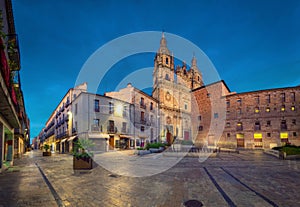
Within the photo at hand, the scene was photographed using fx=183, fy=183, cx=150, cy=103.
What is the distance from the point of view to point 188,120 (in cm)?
5703

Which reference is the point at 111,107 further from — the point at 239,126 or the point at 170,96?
the point at 170,96

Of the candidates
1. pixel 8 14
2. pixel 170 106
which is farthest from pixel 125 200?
pixel 170 106

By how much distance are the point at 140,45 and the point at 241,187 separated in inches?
1007

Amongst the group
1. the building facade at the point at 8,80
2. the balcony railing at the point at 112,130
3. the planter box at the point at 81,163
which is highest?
the building facade at the point at 8,80

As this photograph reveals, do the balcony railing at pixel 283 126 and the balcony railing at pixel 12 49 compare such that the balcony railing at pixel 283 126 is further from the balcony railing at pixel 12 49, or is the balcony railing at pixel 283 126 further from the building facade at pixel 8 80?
the balcony railing at pixel 12 49

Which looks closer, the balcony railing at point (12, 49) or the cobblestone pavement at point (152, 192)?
the cobblestone pavement at point (152, 192)

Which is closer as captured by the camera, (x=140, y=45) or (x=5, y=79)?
(x=5, y=79)

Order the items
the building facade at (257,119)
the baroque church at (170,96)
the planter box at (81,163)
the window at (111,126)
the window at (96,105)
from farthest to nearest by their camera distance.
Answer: the baroque church at (170,96), the building facade at (257,119), the window at (111,126), the window at (96,105), the planter box at (81,163)

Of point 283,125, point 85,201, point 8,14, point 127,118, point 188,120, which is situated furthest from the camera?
point 188,120

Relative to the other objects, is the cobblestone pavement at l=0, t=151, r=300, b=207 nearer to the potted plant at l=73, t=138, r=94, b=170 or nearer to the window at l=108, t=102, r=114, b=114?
the potted plant at l=73, t=138, r=94, b=170

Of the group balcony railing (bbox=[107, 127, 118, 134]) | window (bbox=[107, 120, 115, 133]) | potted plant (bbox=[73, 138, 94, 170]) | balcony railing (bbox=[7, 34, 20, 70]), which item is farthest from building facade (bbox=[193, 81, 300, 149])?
balcony railing (bbox=[7, 34, 20, 70])

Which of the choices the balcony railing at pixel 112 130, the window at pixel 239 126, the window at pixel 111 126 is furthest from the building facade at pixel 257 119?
the window at pixel 111 126

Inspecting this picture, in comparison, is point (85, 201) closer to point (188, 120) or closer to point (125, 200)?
point (125, 200)

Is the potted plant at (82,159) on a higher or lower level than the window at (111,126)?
lower
